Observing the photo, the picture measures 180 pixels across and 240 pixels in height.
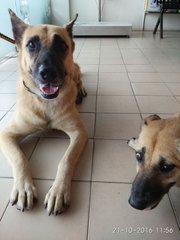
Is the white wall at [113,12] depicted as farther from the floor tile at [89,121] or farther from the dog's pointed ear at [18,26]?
the dog's pointed ear at [18,26]

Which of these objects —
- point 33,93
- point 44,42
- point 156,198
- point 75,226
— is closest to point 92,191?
point 75,226

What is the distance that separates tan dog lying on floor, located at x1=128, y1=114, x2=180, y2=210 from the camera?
Answer: 978 mm

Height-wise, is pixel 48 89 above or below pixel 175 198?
above

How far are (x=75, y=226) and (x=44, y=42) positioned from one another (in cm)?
109

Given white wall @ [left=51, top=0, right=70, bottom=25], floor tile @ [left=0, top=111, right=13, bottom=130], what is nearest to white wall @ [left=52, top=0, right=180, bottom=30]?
white wall @ [left=51, top=0, right=70, bottom=25]

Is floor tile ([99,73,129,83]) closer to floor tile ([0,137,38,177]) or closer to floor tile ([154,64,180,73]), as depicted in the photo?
floor tile ([154,64,180,73])

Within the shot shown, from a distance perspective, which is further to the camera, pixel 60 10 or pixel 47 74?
pixel 60 10

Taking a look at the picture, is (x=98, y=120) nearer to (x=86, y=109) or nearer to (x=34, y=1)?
(x=86, y=109)

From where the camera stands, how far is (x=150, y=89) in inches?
101

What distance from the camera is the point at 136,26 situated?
6824 mm

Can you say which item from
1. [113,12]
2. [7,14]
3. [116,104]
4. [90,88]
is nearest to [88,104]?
[116,104]

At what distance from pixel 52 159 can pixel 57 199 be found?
1.23ft

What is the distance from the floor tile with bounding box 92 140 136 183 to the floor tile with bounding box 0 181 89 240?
22 centimetres

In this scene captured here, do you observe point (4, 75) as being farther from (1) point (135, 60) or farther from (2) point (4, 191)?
(2) point (4, 191)
